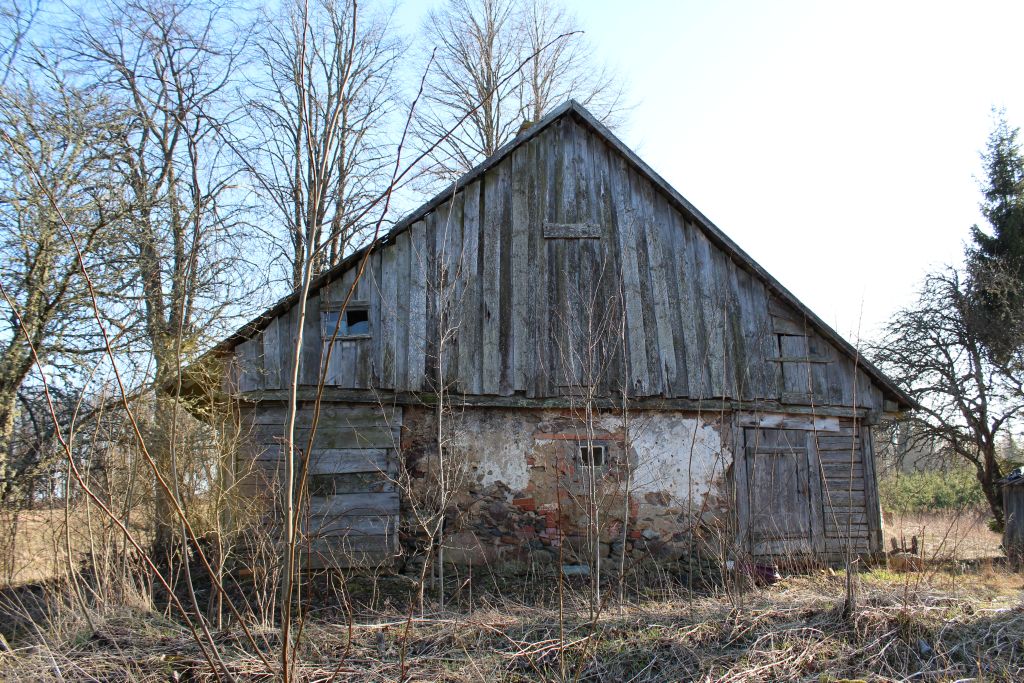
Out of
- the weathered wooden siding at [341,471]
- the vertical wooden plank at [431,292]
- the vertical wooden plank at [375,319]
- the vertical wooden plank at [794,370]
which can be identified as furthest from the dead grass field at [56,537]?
the vertical wooden plank at [794,370]

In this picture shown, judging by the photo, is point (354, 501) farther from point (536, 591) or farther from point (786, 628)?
point (786, 628)

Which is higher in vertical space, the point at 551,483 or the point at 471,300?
the point at 471,300

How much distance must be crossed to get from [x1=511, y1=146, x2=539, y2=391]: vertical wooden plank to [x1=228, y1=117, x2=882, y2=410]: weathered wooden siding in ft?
0.06

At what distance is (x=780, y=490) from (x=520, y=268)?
442cm

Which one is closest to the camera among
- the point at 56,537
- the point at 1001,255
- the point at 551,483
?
the point at 56,537

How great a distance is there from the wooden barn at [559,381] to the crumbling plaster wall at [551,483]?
2 cm

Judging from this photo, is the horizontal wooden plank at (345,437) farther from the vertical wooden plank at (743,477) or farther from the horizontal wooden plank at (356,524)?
the vertical wooden plank at (743,477)

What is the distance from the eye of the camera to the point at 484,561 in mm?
8914

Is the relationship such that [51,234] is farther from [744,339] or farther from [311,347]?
[744,339]

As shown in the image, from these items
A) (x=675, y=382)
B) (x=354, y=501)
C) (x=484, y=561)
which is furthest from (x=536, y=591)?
(x=675, y=382)

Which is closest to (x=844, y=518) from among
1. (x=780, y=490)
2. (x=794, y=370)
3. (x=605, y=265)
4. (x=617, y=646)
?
(x=780, y=490)

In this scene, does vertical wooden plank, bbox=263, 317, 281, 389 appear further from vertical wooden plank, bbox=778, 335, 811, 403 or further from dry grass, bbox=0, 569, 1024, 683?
vertical wooden plank, bbox=778, 335, 811, 403

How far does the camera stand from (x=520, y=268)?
9.77 m

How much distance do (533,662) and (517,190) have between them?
267 inches
